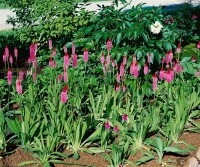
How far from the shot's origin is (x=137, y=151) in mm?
4492

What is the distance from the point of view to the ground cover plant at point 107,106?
4.30 metres

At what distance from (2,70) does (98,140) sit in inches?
125

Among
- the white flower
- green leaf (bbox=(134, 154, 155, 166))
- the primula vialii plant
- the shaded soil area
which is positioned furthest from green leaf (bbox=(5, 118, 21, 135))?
the white flower

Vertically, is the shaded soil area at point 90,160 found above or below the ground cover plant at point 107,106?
below

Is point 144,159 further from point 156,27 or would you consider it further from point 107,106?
point 156,27

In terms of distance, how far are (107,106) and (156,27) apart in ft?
5.00

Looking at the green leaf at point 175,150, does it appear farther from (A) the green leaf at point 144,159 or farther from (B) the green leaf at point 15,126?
(B) the green leaf at point 15,126

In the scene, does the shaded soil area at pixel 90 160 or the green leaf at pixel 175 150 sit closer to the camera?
the shaded soil area at pixel 90 160

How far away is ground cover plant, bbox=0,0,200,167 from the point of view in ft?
14.1

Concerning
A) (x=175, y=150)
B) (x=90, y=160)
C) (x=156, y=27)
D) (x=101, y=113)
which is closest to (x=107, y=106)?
(x=101, y=113)

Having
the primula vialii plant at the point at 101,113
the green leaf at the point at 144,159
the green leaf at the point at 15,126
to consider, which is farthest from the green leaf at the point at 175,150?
the green leaf at the point at 15,126

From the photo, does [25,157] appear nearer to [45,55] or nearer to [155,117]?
[155,117]

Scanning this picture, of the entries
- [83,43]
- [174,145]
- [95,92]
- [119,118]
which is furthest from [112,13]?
[174,145]

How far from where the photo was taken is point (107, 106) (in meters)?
4.88
